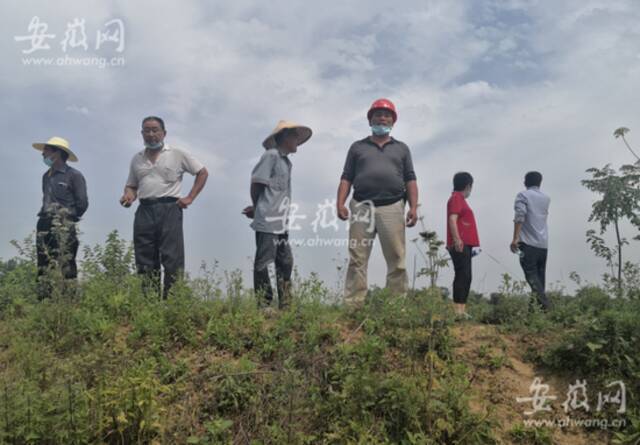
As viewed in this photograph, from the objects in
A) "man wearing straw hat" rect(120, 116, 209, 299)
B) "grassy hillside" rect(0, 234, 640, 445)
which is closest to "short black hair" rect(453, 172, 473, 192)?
"grassy hillside" rect(0, 234, 640, 445)

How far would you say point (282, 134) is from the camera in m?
6.04

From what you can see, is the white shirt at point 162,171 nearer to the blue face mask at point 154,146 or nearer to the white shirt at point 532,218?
the blue face mask at point 154,146

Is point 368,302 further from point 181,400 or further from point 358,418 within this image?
point 181,400

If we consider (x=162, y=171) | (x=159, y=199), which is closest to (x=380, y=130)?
(x=162, y=171)

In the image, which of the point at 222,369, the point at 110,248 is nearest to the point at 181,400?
the point at 222,369

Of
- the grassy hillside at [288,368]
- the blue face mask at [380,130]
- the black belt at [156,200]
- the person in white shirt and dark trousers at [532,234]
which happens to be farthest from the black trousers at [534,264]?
the black belt at [156,200]

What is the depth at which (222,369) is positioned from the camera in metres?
3.98

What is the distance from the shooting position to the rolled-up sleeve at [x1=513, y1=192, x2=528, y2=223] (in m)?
6.58

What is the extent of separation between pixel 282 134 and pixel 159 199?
1.72m

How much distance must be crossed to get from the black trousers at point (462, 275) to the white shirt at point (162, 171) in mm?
3432

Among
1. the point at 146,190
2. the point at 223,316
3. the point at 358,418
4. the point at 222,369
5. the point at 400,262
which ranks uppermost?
the point at 146,190

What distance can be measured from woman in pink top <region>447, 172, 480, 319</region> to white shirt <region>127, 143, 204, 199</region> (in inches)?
128

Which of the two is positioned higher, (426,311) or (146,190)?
(146,190)

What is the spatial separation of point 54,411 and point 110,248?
284 centimetres
